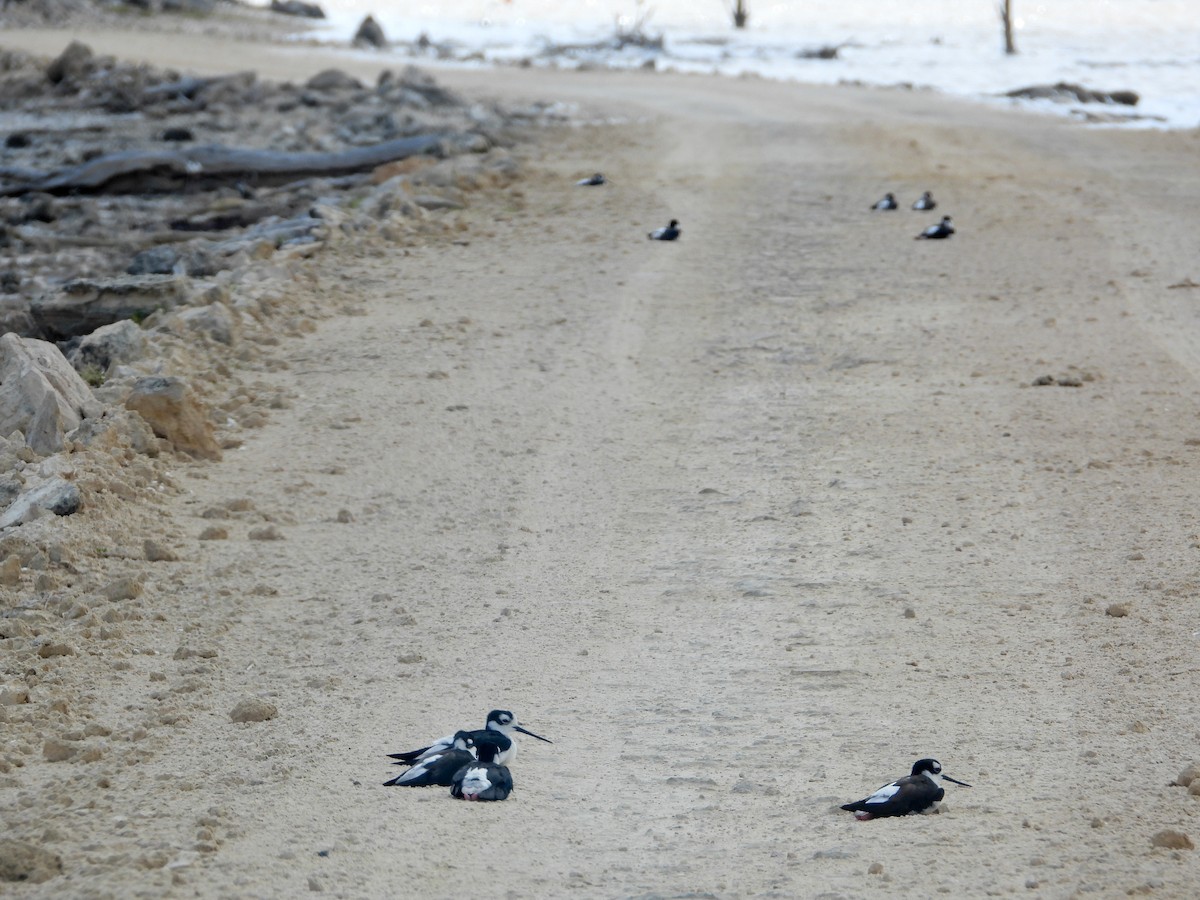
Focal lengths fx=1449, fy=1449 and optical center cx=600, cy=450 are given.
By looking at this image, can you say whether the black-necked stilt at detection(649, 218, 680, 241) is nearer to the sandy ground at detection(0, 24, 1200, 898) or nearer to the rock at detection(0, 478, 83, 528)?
the sandy ground at detection(0, 24, 1200, 898)

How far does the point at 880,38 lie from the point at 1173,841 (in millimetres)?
41610

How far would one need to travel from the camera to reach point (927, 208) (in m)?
12.7

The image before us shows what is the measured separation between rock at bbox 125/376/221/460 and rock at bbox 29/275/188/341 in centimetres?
251

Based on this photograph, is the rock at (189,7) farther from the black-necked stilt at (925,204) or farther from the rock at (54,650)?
the rock at (54,650)

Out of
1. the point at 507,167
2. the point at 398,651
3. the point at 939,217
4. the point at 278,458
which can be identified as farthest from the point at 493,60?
the point at 398,651

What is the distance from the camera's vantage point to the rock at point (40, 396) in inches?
257

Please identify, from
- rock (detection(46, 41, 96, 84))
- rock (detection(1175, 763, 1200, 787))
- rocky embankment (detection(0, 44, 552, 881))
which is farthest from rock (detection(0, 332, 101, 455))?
rock (detection(46, 41, 96, 84))

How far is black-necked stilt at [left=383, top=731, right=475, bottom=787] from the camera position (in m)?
4.07

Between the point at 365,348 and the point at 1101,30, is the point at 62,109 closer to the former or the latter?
the point at 365,348

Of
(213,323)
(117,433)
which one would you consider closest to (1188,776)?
(117,433)

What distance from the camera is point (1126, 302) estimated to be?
9688 millimetres

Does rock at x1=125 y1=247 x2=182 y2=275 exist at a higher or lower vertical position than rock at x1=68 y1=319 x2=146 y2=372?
higher

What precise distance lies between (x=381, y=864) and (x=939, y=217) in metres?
9.96

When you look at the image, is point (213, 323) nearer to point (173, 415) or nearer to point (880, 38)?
point (173, 415)
